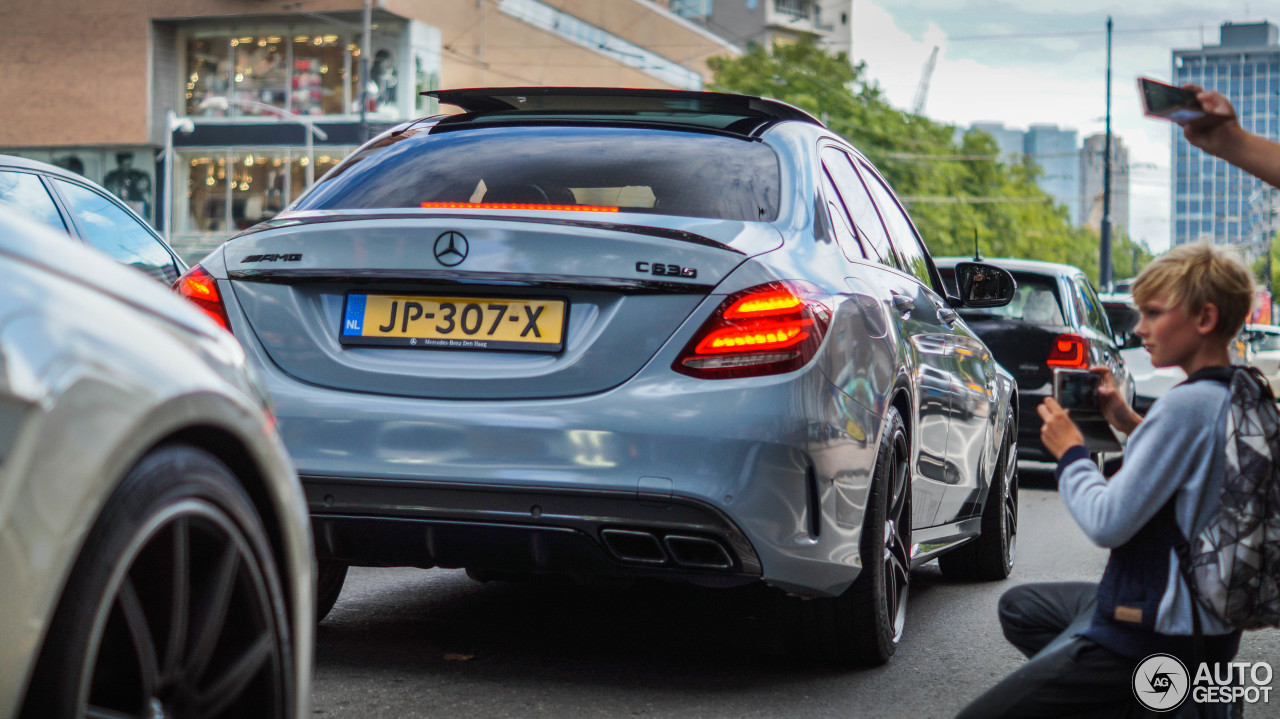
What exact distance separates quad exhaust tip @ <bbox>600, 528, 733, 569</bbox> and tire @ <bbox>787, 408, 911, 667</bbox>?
2.06ft

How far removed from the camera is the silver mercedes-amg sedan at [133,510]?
1824 mm

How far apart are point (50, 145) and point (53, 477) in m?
53.1

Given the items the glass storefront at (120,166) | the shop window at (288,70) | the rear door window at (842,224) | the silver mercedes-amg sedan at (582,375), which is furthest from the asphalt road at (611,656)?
the glass storefront at (120,166)

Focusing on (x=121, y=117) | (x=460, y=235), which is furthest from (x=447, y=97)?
(x=121, y=117)

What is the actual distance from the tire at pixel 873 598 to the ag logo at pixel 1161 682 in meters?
1.37

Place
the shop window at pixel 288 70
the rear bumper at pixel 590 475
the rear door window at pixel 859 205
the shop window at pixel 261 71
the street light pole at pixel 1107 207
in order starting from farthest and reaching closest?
the street light pole at pixel 1107 207, the shop window at pixel 261 71, the shop window at pixel 288 70, the rear door window at pixel 859 205, the rear bumper at pixel 590 475

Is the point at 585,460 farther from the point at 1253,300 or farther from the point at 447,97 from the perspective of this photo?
the point at 447,97

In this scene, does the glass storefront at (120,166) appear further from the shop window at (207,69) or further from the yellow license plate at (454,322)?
the yellow license plate at (454,322)

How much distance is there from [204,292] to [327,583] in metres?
1.11

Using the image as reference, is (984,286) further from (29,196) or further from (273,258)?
(29,196)

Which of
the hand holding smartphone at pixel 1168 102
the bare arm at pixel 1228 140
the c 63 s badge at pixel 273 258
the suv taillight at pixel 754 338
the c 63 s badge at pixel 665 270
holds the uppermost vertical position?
the hand holding smartphone at pixel 1168 102

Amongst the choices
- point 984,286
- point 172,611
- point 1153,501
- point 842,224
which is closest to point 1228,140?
point 1153,501

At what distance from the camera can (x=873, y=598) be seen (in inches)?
170

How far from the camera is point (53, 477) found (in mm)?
1839
